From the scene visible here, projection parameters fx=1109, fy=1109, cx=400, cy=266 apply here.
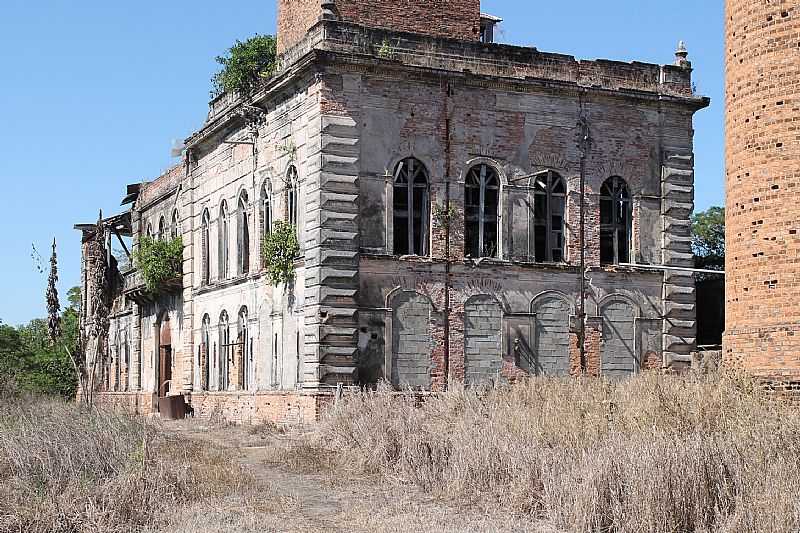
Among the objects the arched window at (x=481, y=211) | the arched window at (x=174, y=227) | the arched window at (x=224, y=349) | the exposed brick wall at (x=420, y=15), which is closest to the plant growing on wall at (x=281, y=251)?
the arched window at (x=481, y=211)

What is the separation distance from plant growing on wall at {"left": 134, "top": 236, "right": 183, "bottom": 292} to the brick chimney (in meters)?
9.53

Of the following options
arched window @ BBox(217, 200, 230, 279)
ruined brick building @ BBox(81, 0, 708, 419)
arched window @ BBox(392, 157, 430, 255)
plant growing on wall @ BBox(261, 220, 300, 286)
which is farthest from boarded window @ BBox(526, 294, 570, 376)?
arched window @ BBox(217, 200, 230, 279)

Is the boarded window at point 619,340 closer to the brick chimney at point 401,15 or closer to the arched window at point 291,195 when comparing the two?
the brick chimney at point 401,15

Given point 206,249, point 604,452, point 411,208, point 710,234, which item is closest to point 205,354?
point 206,249

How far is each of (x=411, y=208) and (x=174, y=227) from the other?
1381cm

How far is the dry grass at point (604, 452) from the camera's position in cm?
1084

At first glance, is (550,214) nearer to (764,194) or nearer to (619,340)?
(619,340)

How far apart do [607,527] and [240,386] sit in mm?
19146

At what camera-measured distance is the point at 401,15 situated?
89.3 ft

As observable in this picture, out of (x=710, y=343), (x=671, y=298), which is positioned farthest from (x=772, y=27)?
(x=710, y=343)

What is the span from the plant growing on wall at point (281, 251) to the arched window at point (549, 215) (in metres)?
5.81

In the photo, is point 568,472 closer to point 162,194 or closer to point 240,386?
point 240,386

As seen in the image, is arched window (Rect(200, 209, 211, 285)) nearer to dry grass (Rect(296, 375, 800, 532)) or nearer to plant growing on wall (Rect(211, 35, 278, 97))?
plant growing on wall (Rect(211, 35, 278, 97))

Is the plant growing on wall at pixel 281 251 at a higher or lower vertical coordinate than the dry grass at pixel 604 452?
higher
